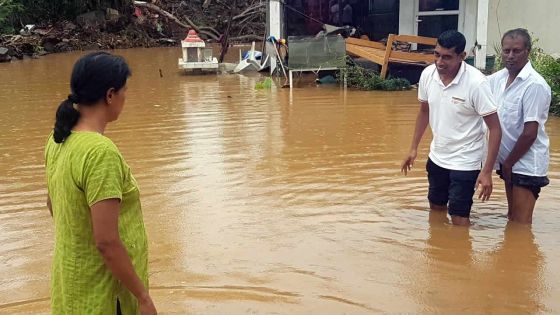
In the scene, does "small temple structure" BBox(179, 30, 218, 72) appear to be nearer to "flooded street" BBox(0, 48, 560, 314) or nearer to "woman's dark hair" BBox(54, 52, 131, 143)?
"flooded street" BBox(0, 48, 560, 314)

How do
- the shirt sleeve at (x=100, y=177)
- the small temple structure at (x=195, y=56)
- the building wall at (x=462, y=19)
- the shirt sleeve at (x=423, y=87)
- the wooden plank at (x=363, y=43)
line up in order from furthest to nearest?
the small temple structure at (x=195, y=56), the building wall at (x=462, y=19), the wooden plank at (x=363, y=43), the shirt sleeve at (x=423, y=87), the shirt sleeve at (x=100, y=177)

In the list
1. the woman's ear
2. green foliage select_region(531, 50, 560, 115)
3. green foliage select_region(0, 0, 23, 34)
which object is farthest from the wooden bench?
green foliage select_region(0, 0, 23, 34)

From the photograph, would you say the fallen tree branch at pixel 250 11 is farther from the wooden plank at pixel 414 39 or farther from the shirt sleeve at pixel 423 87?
the shirt sleeve at pixel 423 87

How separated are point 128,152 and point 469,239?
174 inches

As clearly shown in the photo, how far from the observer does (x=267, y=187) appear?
20.1ft

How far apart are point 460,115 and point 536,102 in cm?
50

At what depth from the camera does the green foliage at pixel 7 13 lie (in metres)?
23.7

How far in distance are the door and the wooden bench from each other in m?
2.19

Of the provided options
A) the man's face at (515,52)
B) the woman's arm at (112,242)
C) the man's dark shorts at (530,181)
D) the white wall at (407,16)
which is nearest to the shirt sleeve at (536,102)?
the man's face at (515,52)

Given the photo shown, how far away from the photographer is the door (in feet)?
Answer: 50.5

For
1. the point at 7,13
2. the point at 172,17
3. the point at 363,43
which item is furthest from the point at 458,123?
the point at 172,17

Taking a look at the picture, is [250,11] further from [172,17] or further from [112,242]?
[112,242]

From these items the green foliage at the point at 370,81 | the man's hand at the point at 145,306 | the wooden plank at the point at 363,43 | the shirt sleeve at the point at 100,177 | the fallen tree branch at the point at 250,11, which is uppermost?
the fallen tree branch at the point at 250,11

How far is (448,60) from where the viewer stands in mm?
4340
